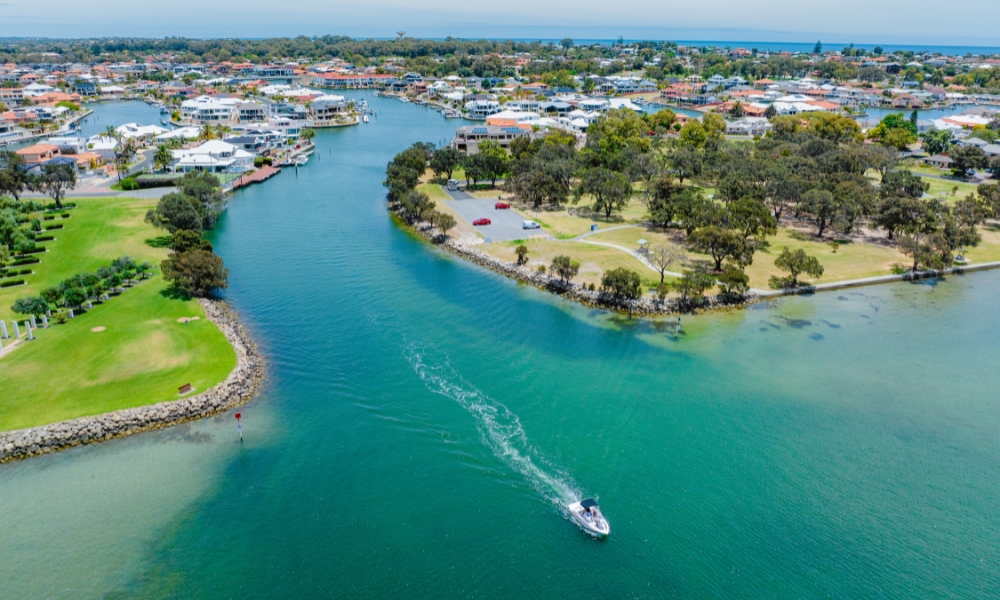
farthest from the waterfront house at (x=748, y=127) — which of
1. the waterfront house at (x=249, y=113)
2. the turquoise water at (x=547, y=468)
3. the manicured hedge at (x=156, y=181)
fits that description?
the manicured hedge at (x=156, y=181)

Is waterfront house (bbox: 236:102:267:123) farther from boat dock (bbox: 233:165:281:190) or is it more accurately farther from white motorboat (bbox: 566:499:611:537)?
white motorboat (bbox: 566:499:611:537)

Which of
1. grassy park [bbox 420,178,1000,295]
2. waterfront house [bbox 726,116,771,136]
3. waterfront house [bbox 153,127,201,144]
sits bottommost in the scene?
grassy park [bbox 420,178,1000,295]

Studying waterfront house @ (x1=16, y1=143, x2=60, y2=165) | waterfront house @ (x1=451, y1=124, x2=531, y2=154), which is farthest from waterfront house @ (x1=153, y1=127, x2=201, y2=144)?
waterfront house @ (x1=451, y1=124, x2=531, y2=154)

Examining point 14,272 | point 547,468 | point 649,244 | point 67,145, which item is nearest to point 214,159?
point 67,145

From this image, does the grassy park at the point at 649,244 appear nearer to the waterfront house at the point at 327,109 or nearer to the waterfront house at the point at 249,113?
the waterfront house at the point at 249,113

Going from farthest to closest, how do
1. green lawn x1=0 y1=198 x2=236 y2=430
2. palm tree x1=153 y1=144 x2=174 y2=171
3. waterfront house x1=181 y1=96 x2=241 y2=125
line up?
1. waterfront house x1=181 y1=96 x2=241 y2=125
2. palm tree x1=153 y1=144 x2=174 y2=171
3. green lawn x1=0 y1=198 x2=236 y2=430

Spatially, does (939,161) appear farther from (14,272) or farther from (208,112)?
(208,112)
